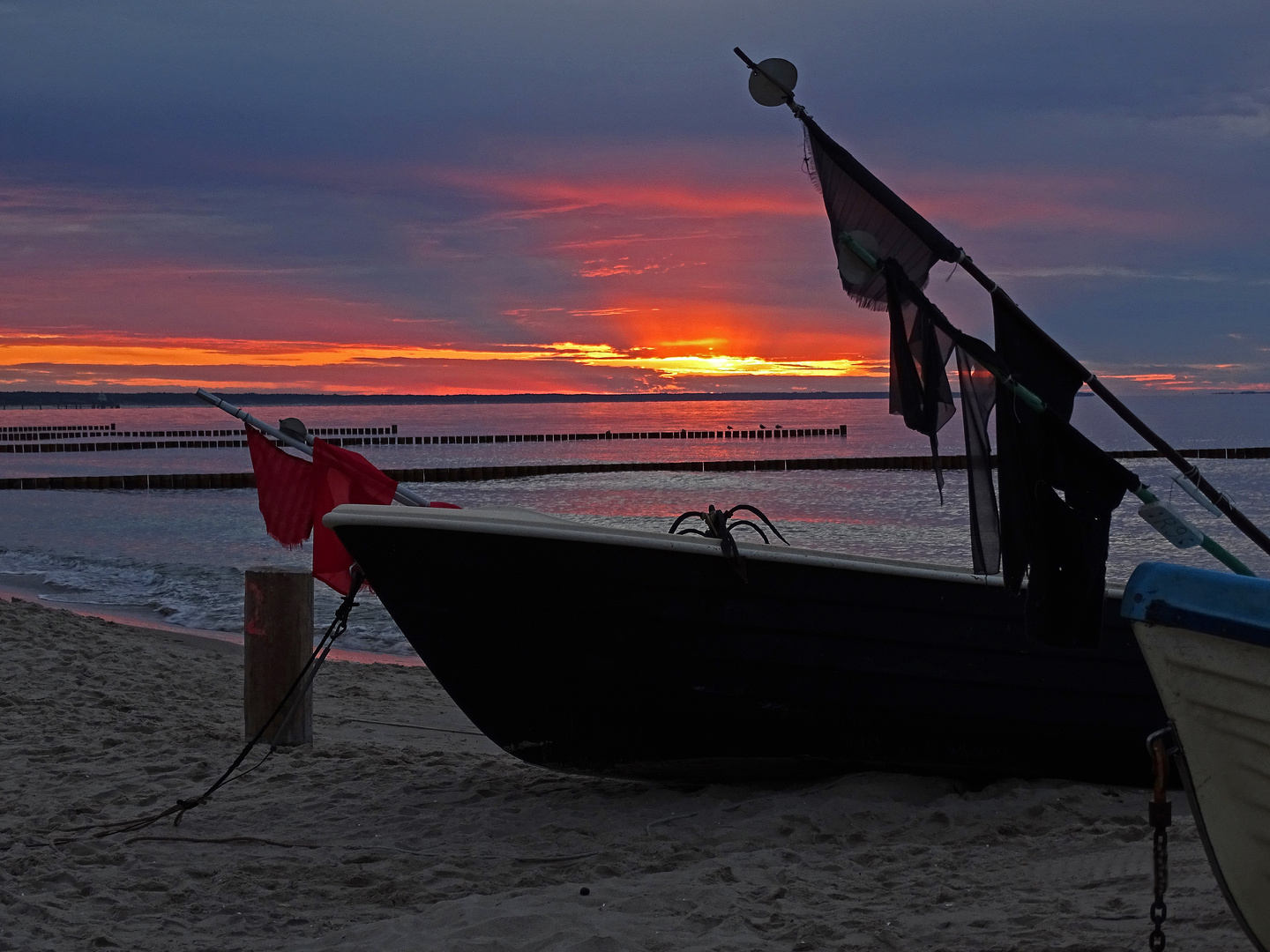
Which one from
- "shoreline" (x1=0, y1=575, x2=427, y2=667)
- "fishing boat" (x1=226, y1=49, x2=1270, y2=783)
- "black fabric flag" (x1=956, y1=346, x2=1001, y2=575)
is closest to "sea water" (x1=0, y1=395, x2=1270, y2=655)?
"shoreline" (x1=0, y1=575, x2=427, y2=667)

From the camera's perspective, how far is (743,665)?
19.2ft

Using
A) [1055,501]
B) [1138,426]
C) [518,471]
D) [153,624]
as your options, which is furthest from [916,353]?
[518,471]

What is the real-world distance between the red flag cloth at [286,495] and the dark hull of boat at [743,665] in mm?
1789

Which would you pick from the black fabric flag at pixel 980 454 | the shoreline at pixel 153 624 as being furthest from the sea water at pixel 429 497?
the black fabric flag at pixel 980 454

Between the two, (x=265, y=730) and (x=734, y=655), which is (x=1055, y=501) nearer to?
(x=734, y=655)

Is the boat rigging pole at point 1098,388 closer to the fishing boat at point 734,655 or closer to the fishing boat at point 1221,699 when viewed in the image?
the fishing boat at point 734,655

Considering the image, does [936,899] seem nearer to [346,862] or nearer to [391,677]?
[346,862]

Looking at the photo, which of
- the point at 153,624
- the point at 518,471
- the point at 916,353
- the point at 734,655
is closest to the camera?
the point at 916,353

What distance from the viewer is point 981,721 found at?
606 centimetres

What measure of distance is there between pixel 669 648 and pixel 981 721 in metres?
1.75

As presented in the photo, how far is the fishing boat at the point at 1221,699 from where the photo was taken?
2.98 metres

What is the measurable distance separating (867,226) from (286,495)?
4.55m

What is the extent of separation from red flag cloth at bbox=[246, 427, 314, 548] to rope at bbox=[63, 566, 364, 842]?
0.93 m

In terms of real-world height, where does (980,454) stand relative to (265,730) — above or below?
above
